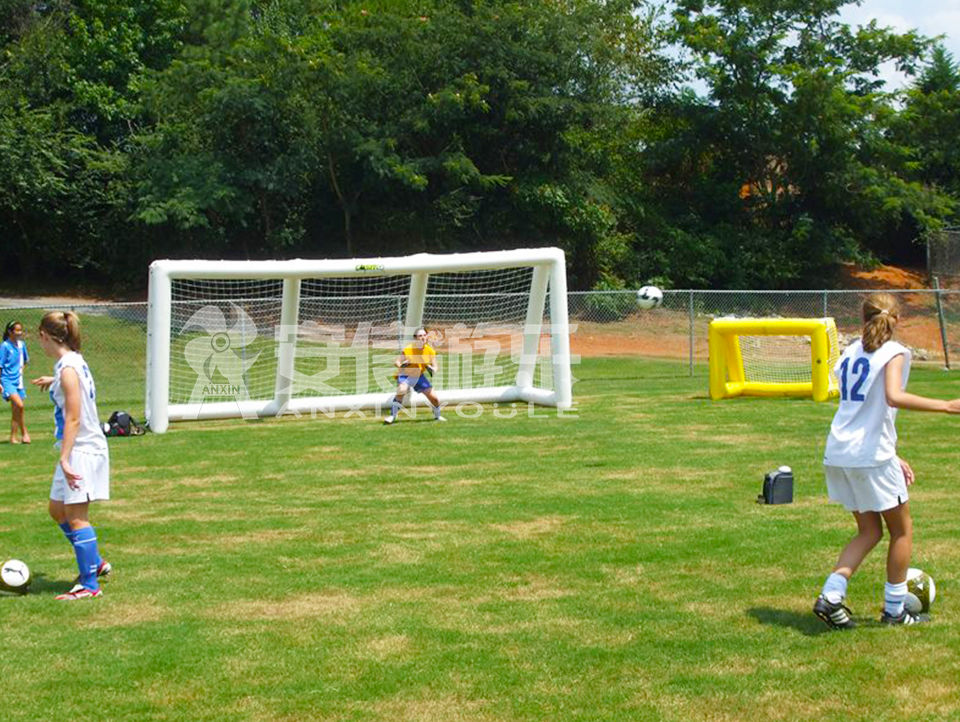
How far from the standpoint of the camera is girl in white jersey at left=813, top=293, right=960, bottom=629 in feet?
20.5

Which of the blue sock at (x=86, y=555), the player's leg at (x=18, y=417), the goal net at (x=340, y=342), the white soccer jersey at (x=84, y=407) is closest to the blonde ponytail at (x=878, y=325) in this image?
the white soccer jersey at (x=84, y=407)

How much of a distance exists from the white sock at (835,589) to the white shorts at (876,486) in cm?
37

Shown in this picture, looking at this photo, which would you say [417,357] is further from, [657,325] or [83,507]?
[657,325]

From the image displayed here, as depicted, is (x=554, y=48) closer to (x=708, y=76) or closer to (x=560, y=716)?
(x=708, y=76)

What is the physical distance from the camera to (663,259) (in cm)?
3747

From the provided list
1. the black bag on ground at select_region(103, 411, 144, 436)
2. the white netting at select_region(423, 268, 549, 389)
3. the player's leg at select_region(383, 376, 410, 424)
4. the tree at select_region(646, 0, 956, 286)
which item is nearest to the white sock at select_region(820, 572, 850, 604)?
the player's leg at select_region(383, 376, 410, 424)

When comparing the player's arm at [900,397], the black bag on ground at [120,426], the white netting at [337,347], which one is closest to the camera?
the player's arm at [900,397]

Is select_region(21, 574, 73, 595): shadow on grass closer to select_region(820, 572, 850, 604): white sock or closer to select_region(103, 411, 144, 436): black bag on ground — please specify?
select_region(820, 572, 850, 604): white sock

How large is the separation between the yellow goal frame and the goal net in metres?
2.59

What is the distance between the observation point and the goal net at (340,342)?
16625 millimetres

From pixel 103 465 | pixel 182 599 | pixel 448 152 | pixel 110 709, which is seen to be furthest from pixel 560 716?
pixel 448 152

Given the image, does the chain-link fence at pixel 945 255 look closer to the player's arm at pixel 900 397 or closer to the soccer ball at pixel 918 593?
the soccer ball at pixel 918 593

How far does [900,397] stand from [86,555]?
186 inches

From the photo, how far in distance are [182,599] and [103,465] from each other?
94 centimetres
